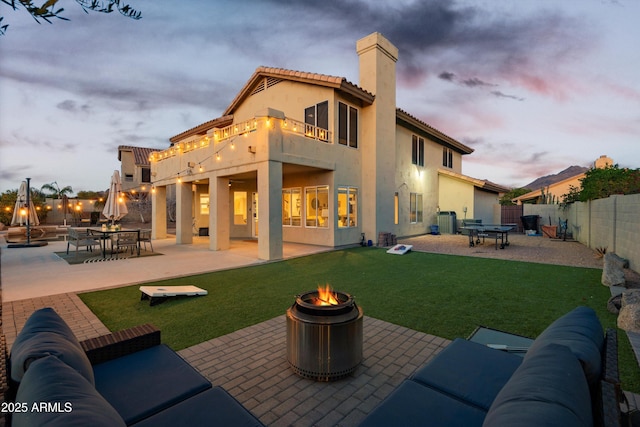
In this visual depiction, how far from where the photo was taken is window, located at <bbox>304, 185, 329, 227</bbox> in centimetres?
1321

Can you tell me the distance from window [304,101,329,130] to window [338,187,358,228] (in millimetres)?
3036

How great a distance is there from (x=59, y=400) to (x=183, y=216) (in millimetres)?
14545

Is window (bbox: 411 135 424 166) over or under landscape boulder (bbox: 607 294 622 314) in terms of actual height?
over

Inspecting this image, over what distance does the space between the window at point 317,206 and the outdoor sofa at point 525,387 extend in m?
10.7

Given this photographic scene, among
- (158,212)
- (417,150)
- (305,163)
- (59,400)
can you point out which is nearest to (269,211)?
(305,163)

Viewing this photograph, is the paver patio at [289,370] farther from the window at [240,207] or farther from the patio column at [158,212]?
the window at [240,207]

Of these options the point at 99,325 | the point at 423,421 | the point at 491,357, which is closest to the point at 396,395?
the point at 423,421

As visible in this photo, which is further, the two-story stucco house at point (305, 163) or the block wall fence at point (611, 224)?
the two-story stucco house at point (305, 163)

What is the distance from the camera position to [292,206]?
1496 centimetres

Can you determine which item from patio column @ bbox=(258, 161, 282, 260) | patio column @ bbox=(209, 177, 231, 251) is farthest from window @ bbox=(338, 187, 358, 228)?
patio column @ bbox=(209, 177, 231, 251)

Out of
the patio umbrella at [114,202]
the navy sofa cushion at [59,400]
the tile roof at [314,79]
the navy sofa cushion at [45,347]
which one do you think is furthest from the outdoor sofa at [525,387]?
the patio umbrella at [114,202]

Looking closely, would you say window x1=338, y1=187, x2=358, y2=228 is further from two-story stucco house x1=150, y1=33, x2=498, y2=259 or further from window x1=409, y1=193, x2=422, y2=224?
window x1=409, y1=193, x2=422, y2=224

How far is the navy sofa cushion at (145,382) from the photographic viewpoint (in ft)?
6.03

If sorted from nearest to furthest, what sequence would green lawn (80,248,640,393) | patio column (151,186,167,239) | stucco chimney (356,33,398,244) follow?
green lawn (80,248,640,393) → stucco chimney (356,33,398,244) → patio column (151,186,167,239)
